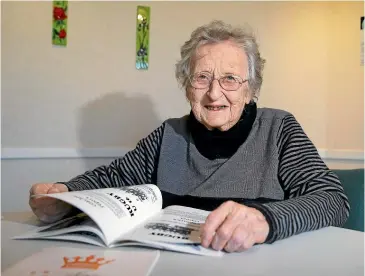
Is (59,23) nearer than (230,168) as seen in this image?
No

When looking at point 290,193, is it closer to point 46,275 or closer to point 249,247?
point 249,247

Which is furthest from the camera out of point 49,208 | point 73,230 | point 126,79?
point 126,79

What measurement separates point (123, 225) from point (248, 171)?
21.0 inches

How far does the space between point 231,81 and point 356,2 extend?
124 cm

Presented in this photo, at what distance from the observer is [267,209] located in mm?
767

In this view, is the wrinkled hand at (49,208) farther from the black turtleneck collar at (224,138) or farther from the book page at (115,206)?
the black turtleneck collar at (224,138)

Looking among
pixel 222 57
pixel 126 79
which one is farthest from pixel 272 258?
pixel 126 79

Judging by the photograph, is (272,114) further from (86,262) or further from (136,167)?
(86,262)

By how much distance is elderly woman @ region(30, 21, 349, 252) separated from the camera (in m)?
1.10

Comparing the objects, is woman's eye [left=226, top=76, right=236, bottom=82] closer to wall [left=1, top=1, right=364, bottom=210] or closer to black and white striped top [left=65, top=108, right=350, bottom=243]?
black and white striped top [left=65, top=108, right=350, bottom=243]

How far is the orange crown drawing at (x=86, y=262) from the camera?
0.57m

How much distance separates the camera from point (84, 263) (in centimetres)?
59

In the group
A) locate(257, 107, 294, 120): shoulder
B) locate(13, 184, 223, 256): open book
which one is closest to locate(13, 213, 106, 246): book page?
locate(13, 184, 223, 256): open book

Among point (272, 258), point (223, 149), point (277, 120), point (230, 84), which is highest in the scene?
point (230, 84)
